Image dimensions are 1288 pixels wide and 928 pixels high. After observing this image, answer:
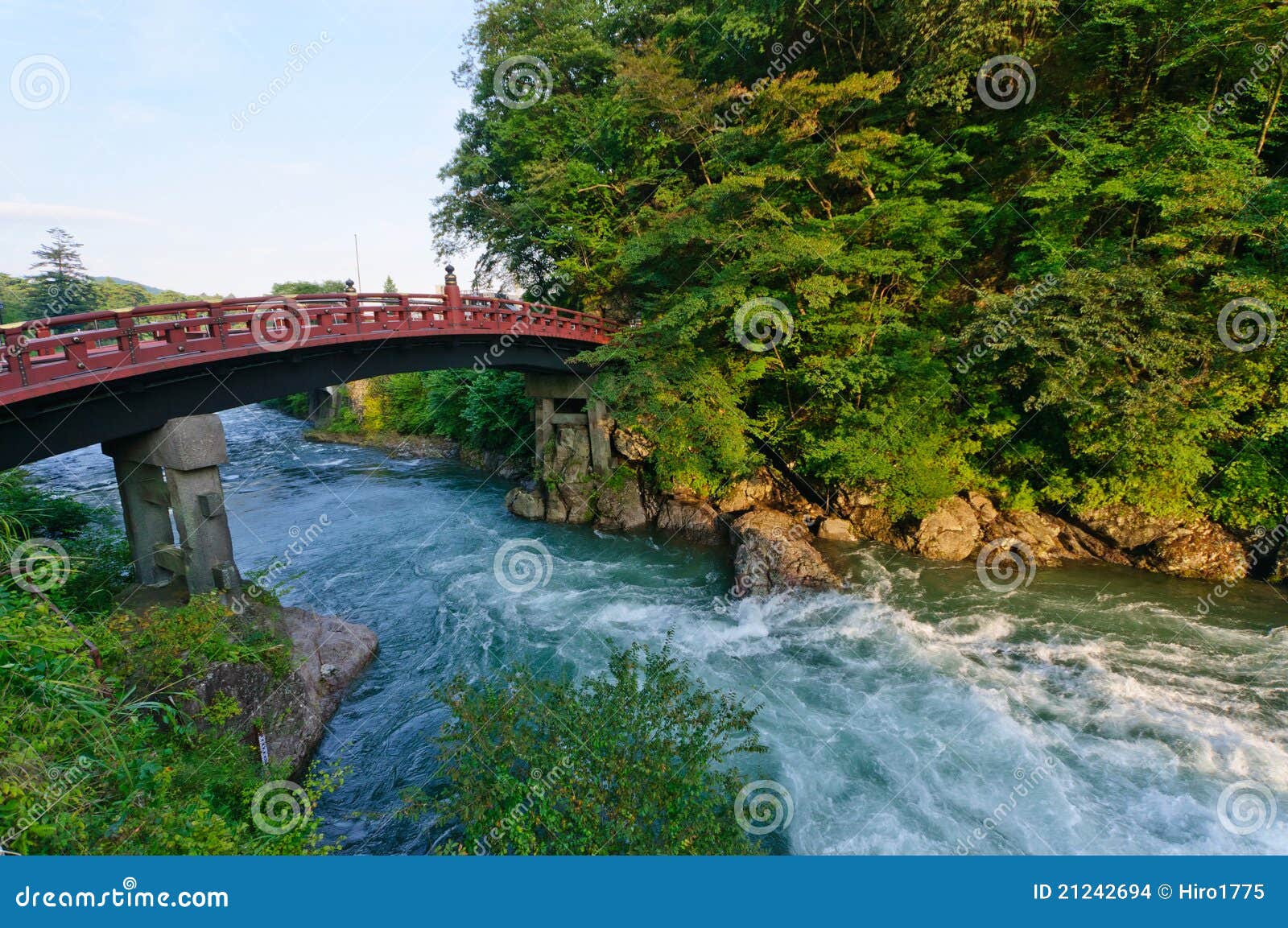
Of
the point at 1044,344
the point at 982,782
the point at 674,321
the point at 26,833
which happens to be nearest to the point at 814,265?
the point at 674,321

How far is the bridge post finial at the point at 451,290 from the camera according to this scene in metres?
14.7

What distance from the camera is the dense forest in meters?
10.9

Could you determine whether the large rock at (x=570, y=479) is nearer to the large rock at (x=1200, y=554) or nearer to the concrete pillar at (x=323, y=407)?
the large rock at (x=1200, y=554)

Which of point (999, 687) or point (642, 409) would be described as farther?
point (642, 409)

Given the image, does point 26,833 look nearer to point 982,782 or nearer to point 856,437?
point 982,782

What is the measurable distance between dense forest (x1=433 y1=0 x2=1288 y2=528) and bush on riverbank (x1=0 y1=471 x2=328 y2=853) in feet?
37.7

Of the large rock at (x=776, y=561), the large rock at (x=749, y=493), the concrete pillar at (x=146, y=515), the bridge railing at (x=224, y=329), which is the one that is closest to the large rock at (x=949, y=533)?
the large rock at (x=776, y=561)

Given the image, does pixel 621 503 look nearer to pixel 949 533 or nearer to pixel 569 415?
pixel 569 415

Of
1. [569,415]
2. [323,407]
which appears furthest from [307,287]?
[569,415]

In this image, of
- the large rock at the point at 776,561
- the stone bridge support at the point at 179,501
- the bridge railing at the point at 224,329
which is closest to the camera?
the bridge railing at the point at 224,329

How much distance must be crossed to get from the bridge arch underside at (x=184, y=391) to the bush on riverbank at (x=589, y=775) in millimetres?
7317

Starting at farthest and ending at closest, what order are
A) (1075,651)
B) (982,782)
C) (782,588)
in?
1. (782,588)
2. (1075,651)
3. (982,782)

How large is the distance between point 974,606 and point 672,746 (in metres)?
8.66

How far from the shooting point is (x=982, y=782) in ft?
23.9
